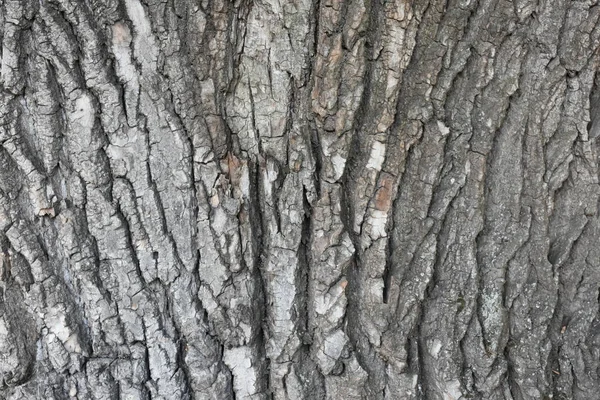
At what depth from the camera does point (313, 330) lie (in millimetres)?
1691

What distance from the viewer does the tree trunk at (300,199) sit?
153 centimetres

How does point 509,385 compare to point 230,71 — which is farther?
point 509,385

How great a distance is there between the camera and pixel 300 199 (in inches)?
63.6

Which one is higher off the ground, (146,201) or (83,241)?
(146,201)

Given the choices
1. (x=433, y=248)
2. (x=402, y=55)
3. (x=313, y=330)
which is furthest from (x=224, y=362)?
(x=402, y=55)

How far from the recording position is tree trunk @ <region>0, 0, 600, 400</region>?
60.1 inches

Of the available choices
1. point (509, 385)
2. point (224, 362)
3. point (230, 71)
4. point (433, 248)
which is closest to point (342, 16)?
point (230, 71)

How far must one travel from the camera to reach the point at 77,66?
1.49 metres

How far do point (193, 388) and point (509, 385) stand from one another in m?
0.93

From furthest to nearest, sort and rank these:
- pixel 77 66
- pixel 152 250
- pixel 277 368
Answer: pixel 277 368
pixel 152 250
pixel 77 66

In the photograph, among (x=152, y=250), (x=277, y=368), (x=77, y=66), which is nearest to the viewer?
(x=77, y=66)

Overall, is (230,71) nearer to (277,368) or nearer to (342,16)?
(342,16)

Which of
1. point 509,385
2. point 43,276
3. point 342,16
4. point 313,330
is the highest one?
point 342,16

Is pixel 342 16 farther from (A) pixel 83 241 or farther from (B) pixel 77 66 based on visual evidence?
(A) pixel 83 241
